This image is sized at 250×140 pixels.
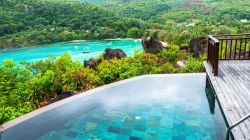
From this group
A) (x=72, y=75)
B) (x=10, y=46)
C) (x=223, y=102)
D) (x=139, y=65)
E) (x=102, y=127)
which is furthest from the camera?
(x=10, y=46)

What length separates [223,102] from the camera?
3961mm

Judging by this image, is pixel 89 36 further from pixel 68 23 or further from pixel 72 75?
pixel 72 75

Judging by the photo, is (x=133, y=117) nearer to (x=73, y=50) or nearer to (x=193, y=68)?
(x=193, y=68)

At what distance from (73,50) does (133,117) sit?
26818 millimetres

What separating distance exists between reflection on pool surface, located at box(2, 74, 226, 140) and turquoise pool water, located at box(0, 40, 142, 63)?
798 inches

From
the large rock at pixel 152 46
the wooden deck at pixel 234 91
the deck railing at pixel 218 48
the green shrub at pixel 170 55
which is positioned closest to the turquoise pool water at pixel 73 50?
the large rock at pixel 152 46

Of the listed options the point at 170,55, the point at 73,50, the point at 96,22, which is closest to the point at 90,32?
the point at 96,22

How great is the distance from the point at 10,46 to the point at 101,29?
13485mm

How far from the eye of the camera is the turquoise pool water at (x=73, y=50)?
2701cm

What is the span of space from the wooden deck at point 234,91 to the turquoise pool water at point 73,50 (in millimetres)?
20396

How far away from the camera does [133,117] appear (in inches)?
181

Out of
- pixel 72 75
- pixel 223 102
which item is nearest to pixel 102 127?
pixel 223 102

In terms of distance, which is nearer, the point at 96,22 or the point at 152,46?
the point at 152,46

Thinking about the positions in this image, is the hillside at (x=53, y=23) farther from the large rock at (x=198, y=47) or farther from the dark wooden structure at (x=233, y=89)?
the dark wooden structure at (x=233, y=89)
